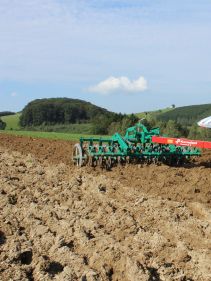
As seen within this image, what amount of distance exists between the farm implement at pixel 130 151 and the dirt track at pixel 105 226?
142cm

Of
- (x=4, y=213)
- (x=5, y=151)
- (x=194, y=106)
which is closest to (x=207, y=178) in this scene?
(x=4, y=213)

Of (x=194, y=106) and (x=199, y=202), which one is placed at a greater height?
(x=194, y=106)

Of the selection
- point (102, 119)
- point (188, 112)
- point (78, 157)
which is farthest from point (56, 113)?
point (78, 157)

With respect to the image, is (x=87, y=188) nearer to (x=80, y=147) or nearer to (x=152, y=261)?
(x=80, y=147)

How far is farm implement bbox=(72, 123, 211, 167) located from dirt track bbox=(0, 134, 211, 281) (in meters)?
1.42

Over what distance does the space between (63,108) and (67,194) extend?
2840 inches

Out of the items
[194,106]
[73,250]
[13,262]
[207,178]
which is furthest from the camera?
[194,106]

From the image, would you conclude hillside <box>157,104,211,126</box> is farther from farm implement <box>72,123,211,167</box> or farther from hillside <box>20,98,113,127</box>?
farm implement <box>72,123,211,167</box>

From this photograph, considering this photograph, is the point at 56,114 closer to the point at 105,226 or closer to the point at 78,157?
the point at 78,157

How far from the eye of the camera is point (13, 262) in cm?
557

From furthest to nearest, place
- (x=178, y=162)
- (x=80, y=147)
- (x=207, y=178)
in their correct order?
(x=178, y=162)
(x=80, y=147)
(x=207, y=178)

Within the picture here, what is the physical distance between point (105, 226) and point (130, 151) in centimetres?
637

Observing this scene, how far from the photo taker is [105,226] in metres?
7.18

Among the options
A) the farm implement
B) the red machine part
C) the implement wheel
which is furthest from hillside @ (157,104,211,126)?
the red machine part
